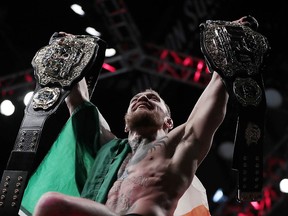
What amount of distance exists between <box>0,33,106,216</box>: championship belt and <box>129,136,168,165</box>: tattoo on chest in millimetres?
402

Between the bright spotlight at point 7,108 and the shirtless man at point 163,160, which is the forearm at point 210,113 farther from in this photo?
the bright spotlight at point 7,108

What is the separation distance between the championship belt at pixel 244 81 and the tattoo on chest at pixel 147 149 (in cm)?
38

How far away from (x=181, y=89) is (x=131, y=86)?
522 mm

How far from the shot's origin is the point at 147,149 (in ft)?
8.16

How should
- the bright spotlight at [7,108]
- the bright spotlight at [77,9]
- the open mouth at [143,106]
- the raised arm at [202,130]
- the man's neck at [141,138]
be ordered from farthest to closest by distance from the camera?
1. the bright spotlight at [7,108]
2. the bright spotlight at [77,9]
3. the open mouth at [143,106]
4. the man's neck at [141,138]
5. the raised arm at [202,130]

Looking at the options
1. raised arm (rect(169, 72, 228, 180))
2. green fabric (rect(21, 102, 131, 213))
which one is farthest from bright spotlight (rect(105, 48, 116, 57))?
raised arm (rect(169, 72, 228, 180))

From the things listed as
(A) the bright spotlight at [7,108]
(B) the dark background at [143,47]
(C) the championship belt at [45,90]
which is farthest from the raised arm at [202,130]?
(A) the bright spotlight at [7,108]

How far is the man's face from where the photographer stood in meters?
2.64

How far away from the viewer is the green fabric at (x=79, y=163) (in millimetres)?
2428

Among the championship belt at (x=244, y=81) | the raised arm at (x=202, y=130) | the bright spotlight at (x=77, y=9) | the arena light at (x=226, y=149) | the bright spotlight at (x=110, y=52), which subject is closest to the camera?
the championship belt at (x=244, y=81)

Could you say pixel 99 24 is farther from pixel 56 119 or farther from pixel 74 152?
pixel 74 152

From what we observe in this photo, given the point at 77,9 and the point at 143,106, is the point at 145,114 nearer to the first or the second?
the point at 143,106

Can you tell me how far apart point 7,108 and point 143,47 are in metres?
1.41

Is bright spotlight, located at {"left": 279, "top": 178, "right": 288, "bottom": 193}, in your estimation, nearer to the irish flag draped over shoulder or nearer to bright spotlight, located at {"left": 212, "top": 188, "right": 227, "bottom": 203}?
bright spotlight, located at {"left": 212, "top": 188, "right": 227, "bottom": 203}
